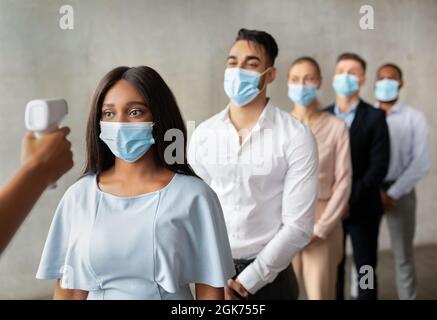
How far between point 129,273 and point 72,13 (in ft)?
2.89

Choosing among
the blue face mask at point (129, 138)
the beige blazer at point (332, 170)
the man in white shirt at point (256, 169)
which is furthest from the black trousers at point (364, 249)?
the blue face mask at point (129, 138)

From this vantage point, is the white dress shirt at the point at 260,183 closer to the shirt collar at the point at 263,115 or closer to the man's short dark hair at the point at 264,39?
the shirt collar at the point at 263,115

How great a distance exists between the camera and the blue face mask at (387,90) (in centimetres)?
234

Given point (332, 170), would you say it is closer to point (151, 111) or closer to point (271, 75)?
point (271, 75)

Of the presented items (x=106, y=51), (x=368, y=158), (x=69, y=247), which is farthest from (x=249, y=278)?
(x=106, y=51)

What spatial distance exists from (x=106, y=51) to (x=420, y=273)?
4.76ft

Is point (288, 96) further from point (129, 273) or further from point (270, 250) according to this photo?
point (129, 273)

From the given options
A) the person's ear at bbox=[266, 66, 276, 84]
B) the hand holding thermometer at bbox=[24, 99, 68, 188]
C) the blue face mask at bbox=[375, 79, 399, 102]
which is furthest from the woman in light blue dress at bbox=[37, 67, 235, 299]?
the blue face mask at bbox=[375, 79, 399, 102]

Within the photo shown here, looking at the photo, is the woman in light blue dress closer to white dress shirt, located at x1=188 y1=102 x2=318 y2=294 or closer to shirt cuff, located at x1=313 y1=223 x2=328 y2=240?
white dress shirt, located at x1=188 y1=102 x2=318 y2=294

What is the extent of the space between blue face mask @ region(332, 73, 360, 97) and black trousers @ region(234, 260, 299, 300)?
Answer: 691 mm

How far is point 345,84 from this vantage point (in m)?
2.29

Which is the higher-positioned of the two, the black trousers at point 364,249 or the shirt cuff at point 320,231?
the shirt cuff at point 320,231

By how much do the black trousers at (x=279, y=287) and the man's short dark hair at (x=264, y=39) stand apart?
0.68 m

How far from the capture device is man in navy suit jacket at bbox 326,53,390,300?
2.29 meters
